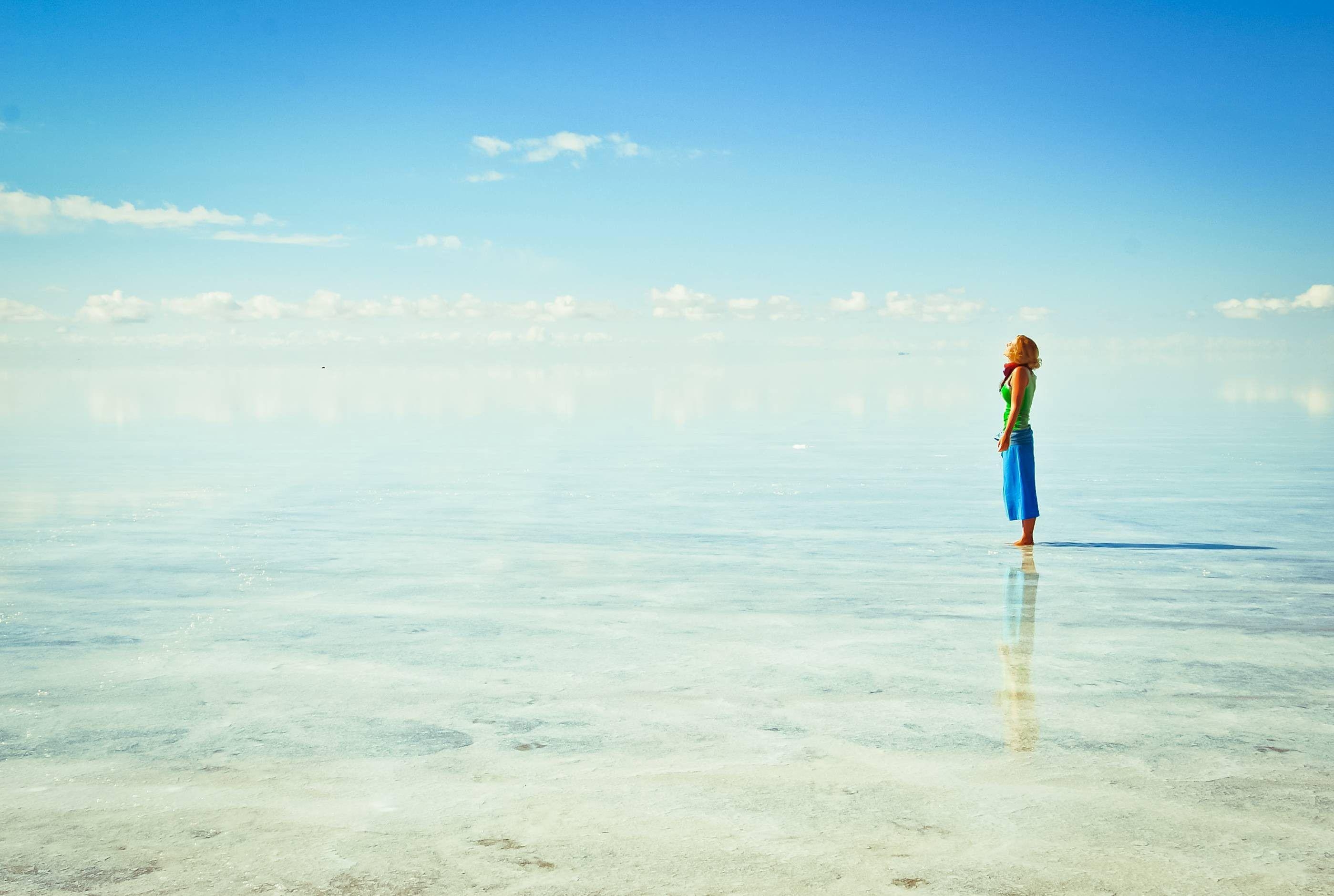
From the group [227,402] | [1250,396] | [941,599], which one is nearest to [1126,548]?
[941,599]

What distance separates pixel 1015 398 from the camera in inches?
396

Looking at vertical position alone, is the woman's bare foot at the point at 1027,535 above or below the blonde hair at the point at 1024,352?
below

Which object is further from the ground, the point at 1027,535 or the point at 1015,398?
the point at 1015,398

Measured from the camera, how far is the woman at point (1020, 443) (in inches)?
393

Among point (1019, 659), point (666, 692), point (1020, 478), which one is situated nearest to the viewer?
point (666, 692)

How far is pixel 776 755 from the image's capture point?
4789mm

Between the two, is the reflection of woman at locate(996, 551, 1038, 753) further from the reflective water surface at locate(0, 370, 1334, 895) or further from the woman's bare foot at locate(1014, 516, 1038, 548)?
the woman's bare foot at locate(1014, 516, 1038, 548)

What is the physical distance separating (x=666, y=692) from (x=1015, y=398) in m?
5.67

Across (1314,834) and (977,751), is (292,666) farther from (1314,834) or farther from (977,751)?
(1314,834)

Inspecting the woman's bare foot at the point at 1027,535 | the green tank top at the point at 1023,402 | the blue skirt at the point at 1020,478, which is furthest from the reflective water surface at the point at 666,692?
the green tank top at the point at 1023,402

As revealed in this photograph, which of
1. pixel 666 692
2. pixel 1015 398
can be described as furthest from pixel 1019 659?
pixel 1015 398

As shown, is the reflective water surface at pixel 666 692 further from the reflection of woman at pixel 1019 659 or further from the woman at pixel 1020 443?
the woman at pixel 1020 443

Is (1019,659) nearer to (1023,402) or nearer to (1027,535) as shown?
(1027,535)

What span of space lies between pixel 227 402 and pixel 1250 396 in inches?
1614
